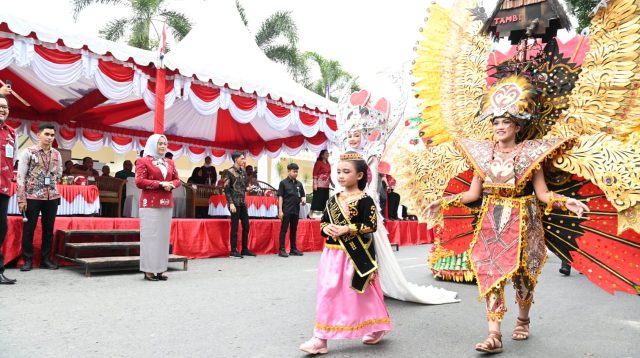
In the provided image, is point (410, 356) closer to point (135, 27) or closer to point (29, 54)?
point (29, 54)

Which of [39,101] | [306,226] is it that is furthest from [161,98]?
[39,101]

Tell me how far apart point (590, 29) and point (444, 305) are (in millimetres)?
2665

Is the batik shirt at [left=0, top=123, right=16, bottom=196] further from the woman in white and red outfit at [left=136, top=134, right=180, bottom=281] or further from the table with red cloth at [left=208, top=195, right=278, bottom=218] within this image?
the table with red cloth at [left=208, top=195, right=278, bottom=218]

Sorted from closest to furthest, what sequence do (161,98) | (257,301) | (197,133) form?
(257,301), (161,98), (197,133)

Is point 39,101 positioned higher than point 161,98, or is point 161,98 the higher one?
point 39,101

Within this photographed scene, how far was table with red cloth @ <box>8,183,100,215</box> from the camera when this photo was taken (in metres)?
7.00

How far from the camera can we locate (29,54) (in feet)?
19.8

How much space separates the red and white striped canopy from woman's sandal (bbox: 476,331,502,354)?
6.01 metres

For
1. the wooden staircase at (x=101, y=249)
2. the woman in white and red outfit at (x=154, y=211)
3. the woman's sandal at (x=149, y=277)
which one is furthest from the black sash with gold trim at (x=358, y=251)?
the wooden staircase at (x=101, y=249)

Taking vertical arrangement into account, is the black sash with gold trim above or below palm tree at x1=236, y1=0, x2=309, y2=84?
below

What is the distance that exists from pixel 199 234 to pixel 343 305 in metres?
5.29

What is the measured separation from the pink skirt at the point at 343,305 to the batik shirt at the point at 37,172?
4.13 metres

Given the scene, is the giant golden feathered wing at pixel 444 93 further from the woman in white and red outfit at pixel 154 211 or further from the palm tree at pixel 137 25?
the palm tree at pixel 137 25

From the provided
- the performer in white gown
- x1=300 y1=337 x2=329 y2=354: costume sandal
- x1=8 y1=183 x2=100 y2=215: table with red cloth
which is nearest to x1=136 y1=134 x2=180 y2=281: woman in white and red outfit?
x1=8 y1=183 x2=100 y2=215: table with red cloth
